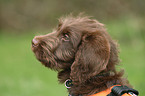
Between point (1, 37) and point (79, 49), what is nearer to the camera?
point (79, 49)

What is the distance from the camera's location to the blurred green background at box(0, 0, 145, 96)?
576cm

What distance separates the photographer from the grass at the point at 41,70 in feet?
18.1

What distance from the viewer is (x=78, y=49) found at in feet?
10.4

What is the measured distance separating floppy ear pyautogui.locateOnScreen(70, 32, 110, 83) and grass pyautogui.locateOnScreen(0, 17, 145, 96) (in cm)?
85

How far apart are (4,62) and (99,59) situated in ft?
19.8

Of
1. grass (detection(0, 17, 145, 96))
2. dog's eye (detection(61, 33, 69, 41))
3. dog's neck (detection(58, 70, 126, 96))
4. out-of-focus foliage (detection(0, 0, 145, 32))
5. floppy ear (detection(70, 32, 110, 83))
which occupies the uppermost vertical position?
out-of-focus foliage (detection(0, 0, 145, 32))

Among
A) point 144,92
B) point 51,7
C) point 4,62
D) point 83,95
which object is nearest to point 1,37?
point 51,7

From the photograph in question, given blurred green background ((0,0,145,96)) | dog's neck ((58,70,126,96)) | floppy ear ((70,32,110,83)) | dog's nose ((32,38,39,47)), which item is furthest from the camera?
blurred green background ((0,0,145,96))

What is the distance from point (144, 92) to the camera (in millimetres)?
4871

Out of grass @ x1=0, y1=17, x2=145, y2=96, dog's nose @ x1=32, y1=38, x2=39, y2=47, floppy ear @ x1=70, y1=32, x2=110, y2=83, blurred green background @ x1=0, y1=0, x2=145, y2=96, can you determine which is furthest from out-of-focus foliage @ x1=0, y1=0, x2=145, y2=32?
floppy ear @ x1=70, y1=32, x2=110, y2=83

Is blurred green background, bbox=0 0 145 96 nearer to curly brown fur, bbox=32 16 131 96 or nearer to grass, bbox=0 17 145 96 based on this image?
grass, bbox=0 17 145 96

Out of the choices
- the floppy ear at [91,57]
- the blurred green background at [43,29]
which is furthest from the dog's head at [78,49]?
the blurred green background at [43,29]

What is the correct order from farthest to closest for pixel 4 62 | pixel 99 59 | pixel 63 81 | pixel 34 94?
pixel 4 62 < pixel 34 94 < pixel 63 81 < pixel 99 59

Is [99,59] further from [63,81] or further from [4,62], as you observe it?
[4,62]
